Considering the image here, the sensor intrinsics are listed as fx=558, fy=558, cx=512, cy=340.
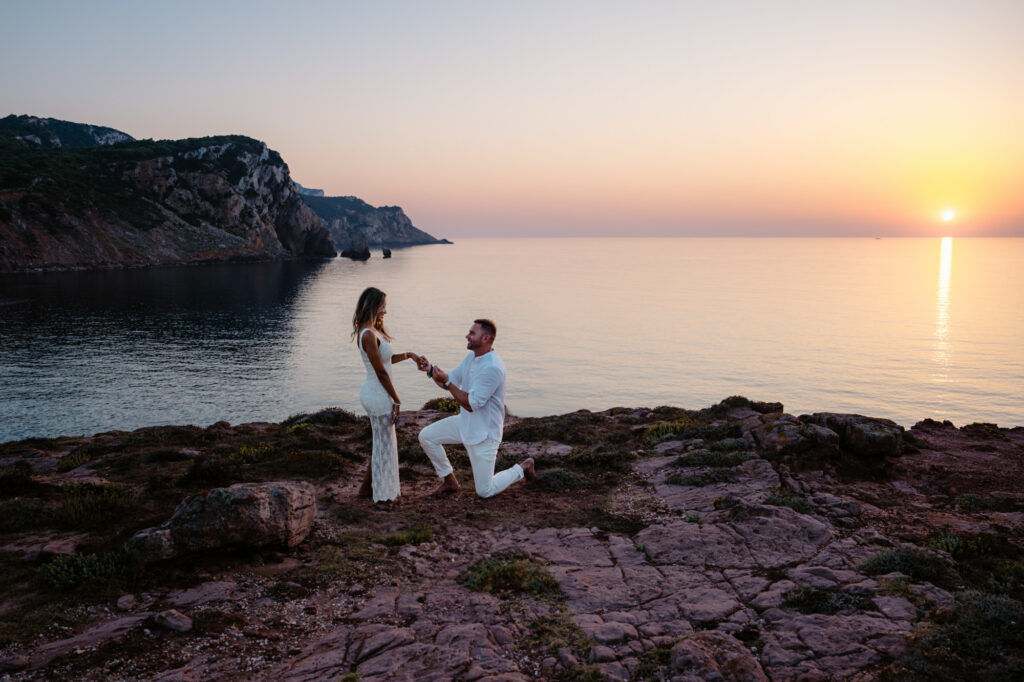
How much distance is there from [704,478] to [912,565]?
4641 millimetres

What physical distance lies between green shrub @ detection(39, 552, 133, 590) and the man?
15.8ft

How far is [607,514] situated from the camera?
1005cm

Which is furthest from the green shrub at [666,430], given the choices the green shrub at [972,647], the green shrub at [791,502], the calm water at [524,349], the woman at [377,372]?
the calm water at [524,349]

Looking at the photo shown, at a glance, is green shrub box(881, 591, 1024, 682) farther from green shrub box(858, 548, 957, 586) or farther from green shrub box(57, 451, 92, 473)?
green shrub box(57, 451, 92, 473)

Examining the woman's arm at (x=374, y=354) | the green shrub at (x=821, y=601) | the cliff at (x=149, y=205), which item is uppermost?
the cliff at (x=149, y=205)

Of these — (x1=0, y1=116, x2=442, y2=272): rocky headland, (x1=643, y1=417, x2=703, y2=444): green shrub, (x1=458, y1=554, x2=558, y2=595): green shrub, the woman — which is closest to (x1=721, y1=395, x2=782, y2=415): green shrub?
(x1=643, y1=417, x2=703, y2=444): green shrub

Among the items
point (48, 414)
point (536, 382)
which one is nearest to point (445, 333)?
point (536, 382)

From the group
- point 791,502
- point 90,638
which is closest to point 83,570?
point 90,638

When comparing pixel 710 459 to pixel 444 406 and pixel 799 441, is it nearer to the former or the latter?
pixel 799 441

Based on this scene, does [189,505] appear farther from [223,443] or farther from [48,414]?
[48,414]

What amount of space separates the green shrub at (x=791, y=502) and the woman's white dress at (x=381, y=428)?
658 cm

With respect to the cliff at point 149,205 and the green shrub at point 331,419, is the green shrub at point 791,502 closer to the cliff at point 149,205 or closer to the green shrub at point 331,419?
the green shrub at point 331,419

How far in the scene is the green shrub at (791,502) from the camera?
916 centimetres

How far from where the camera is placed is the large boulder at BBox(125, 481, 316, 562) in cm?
739
